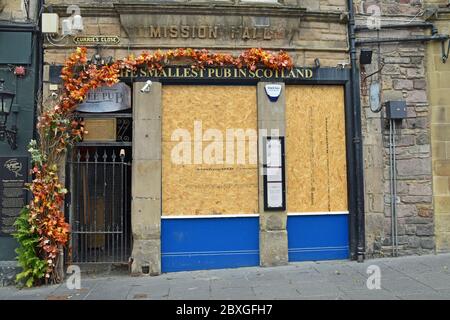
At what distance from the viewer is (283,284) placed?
249 inches

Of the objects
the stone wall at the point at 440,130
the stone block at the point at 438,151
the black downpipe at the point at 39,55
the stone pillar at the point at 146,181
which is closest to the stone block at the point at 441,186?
the stone wall at the point at 440,130

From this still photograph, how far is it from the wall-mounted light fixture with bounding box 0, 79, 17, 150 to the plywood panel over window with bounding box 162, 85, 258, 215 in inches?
97.9

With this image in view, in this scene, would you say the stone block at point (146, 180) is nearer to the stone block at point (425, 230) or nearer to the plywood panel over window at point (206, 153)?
the plywood panel over window at point (206, 153)

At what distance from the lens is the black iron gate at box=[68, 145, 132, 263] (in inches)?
295

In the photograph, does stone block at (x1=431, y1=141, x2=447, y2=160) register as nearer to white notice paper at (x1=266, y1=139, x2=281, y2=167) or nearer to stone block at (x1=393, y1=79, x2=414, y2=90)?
stone block at (x1=393, y1=79, x2=414, y2=90)

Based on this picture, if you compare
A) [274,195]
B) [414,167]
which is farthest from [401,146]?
[274,195]

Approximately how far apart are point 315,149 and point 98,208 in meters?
4.15

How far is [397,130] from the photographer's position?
311 inches

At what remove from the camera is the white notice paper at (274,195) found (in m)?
7.48

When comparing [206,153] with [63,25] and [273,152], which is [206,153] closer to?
[273,152]

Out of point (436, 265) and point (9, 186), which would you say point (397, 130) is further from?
point (9, 186)

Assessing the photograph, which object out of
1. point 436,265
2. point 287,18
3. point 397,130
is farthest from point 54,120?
point 436,265

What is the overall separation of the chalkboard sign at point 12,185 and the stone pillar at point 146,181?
1852 mm

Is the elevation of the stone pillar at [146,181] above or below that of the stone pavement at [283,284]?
above
